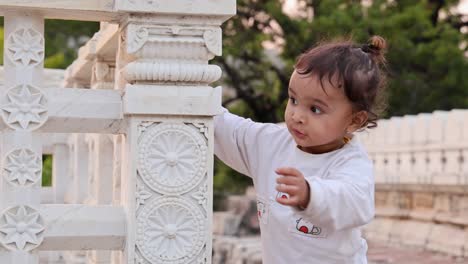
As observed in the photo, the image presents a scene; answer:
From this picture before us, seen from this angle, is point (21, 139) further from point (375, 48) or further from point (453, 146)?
point (453, 146)

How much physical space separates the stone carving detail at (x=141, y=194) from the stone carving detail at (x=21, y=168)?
0.89 feet

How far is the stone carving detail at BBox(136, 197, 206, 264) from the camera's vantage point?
2.50m

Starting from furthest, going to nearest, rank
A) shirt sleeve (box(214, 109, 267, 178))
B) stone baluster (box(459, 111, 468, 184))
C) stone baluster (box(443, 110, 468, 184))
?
stone baluster (box(443, 110, 468, 184)), stone baluster (box(459, 111, 468, 184)), shirt sleeve (box(214, 109, 267, 178))

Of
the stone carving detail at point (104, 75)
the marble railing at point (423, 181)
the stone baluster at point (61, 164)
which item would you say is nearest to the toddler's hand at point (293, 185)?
the stone carving detail at point (104, 75)

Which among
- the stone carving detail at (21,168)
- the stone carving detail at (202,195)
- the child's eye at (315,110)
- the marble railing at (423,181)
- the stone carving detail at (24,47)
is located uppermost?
the stone carving detail at (24,47)

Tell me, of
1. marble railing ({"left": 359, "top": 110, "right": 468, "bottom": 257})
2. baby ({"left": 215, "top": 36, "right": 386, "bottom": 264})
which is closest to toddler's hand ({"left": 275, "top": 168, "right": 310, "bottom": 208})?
baby ({"left": 215, "top": 36, "right": 386, "bottom": 264})

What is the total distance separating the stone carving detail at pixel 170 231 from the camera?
2502 mm

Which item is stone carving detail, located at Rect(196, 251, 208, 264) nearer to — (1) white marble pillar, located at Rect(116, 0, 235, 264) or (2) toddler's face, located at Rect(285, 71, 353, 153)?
(1) white marble pillar, located at Rect(116, 0, 235, 264)

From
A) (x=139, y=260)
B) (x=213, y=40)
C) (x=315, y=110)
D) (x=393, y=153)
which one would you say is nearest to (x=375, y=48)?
(x=315, y=110)

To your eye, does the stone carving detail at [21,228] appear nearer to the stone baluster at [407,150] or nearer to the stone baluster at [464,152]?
the stone baluster at [464,152]

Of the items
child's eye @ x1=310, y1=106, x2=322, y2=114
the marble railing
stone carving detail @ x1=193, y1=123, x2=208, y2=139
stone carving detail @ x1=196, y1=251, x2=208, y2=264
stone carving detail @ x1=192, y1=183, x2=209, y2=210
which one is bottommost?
the marble railing

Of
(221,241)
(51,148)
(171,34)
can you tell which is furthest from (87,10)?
(221,241)

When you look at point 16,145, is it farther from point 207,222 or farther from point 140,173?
point 207,222

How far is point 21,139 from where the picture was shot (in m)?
2.49
